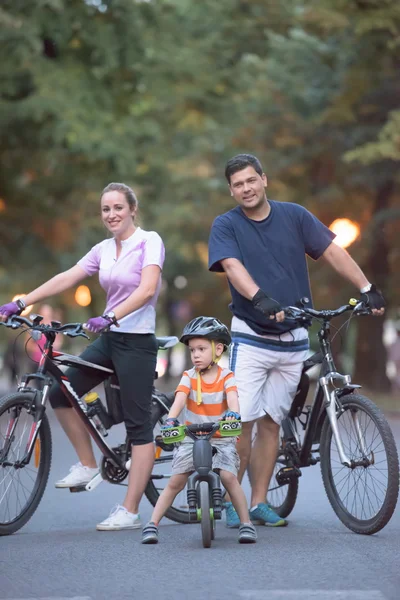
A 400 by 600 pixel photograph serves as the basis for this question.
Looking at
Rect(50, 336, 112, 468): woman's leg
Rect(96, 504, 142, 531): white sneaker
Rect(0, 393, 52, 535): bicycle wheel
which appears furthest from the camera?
Rect(50, 336, 112, 468): woman's leg

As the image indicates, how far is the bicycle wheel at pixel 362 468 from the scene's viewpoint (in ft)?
23.0

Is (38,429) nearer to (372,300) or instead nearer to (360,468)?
(360,468)

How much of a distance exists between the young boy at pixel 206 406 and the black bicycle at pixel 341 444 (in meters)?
0.47

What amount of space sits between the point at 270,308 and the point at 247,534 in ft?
3.78

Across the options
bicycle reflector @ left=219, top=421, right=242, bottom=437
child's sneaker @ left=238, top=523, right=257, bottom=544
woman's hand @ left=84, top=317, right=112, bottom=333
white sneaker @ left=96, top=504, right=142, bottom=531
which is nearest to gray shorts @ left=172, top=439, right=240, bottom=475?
bicycle reflector @ left=219, top=421, right=242, bottom=437

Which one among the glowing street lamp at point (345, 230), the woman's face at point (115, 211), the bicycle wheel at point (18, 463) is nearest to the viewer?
the bicycle wheel at point (18, 463)

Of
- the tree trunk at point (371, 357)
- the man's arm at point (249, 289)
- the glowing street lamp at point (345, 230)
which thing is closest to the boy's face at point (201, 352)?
the man's arm at point (249, 289)

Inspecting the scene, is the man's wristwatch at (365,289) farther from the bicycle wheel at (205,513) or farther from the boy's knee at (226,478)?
the bicycle wheel at (205,513)

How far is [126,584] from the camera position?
231 inches

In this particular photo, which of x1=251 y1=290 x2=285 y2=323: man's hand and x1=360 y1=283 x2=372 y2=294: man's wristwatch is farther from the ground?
x1=360 y1=283 x2=372 y2=294: man's wristwatch

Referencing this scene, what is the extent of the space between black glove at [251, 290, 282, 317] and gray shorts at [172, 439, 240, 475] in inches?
27.6

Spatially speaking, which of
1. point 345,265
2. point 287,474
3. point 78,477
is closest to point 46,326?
point 78,477

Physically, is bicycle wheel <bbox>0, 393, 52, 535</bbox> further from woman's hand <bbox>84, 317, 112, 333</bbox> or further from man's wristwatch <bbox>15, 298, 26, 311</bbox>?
woman's hand <bbox>84, 317, 112, 333</bbox>

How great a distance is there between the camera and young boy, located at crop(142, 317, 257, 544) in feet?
23.6
